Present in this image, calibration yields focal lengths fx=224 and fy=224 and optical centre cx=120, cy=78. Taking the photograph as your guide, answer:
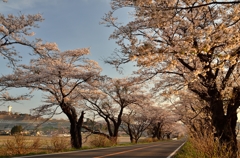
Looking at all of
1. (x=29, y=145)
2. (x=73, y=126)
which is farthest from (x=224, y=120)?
(x=73, y=126)

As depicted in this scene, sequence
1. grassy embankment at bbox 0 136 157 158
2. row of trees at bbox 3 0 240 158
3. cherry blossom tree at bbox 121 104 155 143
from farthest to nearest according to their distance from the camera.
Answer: cherry blossom tree at bbox 121 104 155 143 → grassy embankment at bbox 0 136 157 158 → row of trees at bbox 3 0 240 158

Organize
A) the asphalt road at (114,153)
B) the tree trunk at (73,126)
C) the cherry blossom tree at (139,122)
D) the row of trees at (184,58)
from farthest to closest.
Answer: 1. the cherry blossom tree at (139,122)
2. the tree trunk at (73,126)
3. the asphalt road at (114,153)
4. the row of trees at (184,58)

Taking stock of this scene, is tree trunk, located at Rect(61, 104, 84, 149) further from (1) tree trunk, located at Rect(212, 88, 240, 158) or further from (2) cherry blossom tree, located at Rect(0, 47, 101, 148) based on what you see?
(1) tree trunk, located at Rect(212, 88, 240, 158)

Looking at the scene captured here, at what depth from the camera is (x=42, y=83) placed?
755 inches

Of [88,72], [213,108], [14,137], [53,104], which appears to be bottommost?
[14,137]

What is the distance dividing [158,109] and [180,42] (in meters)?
43.7

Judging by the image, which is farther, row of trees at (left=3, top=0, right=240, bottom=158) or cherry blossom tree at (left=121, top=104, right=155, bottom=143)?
cherry blossom tree at (left=121, top=104, right=155, bottom=143)

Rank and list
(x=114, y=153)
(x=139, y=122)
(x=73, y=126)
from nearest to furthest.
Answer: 1. (x=114, y=153)
2. (x=73, y=126)
3. (x=139, y=122)

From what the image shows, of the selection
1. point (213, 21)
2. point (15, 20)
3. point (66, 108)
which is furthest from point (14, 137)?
point (213, 21)

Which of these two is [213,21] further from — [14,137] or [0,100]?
[0,100]

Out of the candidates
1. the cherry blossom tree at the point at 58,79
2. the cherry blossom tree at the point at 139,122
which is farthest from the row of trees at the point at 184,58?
the cherry blossom tree at the point at 139,122

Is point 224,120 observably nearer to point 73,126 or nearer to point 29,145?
point 29,145

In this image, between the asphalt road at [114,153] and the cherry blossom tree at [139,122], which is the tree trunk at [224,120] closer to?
the asphalt road at [114,153]

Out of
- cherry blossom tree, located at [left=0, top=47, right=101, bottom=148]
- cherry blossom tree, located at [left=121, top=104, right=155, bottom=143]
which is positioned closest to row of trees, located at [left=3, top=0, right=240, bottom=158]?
cherry blossom tree, located at [left=0, top=47, right=101, bottom=148]
